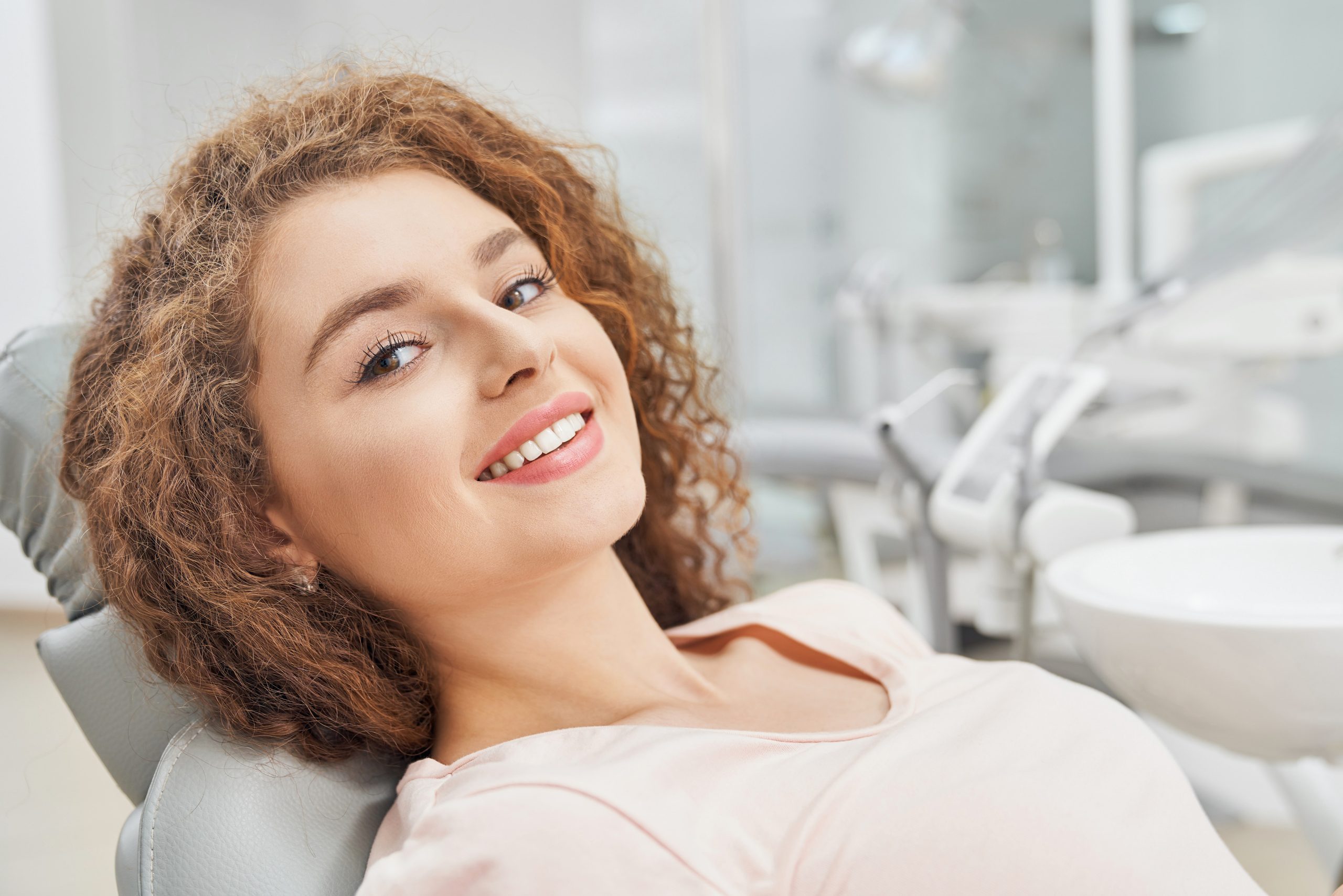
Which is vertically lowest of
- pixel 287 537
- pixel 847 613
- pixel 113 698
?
pixel 847 613

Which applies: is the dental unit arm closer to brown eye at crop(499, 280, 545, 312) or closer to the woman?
the woman

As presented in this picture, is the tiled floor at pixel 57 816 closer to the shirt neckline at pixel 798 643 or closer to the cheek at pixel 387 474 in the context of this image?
the cheek at pixel 387 474

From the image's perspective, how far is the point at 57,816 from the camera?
4.16 feet

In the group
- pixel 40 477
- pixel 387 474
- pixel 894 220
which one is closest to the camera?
pixel 387 474

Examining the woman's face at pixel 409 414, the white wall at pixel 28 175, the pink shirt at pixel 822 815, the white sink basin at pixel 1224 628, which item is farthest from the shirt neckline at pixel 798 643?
the white wall at pixel 28 175

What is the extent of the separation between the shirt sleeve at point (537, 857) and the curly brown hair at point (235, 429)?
198 mm

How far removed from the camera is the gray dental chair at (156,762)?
2.15 feet

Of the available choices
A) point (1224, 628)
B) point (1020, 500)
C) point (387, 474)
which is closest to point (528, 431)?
point (387, 474)

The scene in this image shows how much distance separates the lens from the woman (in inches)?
25.1

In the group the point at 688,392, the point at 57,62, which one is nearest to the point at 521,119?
the point at 688,392

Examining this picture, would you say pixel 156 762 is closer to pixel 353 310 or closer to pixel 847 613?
pixel 353 310

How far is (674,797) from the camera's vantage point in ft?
2.07

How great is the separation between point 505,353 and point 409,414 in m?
0.08

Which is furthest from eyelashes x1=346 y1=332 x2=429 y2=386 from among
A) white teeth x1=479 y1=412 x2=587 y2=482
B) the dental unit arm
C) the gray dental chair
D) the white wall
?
the white wall
